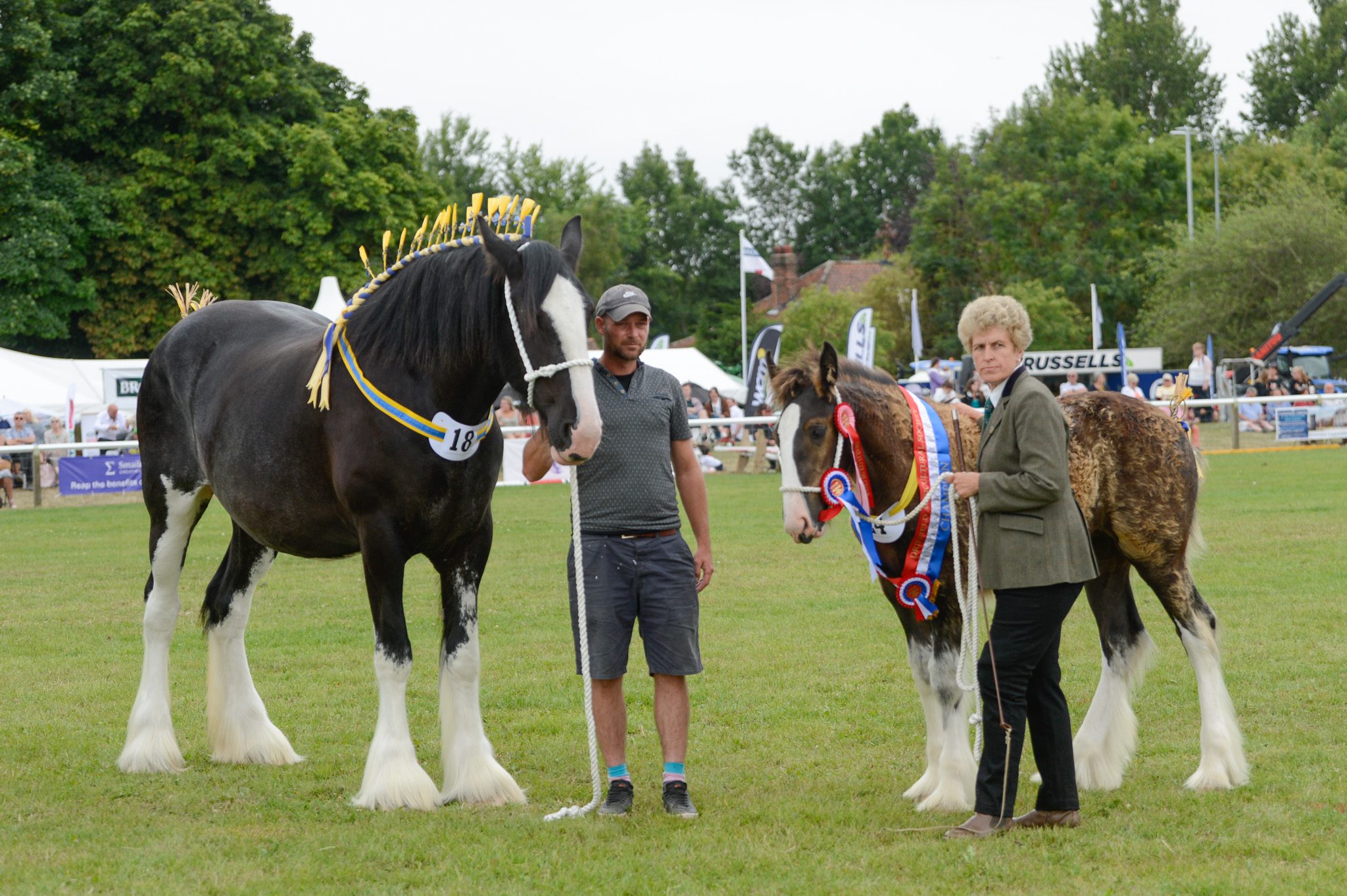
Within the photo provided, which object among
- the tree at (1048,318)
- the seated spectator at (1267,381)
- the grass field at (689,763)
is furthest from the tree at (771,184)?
the grass field at (689,763)

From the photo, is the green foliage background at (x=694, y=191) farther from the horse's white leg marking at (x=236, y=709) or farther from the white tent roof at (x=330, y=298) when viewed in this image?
the horse's white leg marking at (x=236, y=709)

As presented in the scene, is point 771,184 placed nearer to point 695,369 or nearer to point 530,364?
point 695,369

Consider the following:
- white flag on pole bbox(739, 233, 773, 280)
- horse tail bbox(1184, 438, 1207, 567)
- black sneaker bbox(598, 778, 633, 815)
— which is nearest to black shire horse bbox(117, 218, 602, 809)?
black sneaker bbox(598, 778, 633, 815)

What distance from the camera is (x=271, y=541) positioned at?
19.8ft

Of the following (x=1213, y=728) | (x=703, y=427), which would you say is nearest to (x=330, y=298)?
(x=703, y=427)

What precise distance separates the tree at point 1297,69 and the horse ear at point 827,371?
257ft

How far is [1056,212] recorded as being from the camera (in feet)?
177

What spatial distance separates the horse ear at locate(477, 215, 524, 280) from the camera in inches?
196

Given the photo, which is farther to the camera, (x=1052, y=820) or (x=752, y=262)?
(x=752, y=262)

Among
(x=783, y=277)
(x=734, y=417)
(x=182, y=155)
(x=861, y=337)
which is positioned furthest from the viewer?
(x=783, y=277)

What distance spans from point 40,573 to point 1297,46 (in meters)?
79.3

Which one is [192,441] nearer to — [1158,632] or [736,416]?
[1158,632]

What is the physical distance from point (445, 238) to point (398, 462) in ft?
3.86

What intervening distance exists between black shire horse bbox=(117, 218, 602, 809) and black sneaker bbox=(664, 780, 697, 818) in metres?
0.72
